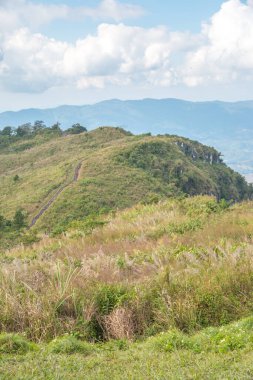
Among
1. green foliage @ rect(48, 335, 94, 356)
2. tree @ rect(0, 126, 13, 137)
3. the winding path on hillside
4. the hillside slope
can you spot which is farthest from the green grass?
tree @ rect(0, 126, 13, 137)

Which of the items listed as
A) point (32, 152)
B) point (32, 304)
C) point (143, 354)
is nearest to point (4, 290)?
point (32, 304)

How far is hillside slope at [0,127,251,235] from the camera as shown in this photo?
175ft

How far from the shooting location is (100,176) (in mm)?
62125

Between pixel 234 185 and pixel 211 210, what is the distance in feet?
291

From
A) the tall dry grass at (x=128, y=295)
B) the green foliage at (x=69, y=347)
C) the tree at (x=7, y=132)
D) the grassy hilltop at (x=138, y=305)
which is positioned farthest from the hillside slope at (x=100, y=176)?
the green foliage at (x=69, y=347)

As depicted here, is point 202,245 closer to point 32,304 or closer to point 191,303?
point 191,303

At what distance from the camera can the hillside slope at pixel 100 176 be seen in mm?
53406

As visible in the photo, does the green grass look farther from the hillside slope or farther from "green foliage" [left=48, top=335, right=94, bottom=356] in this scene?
the hillside slope

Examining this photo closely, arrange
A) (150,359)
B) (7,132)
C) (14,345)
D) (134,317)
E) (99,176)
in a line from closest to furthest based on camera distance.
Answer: (150,359), (14,345), (134,317), (99,176), (7,132)

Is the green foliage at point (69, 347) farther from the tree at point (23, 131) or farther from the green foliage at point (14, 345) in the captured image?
the tree at point (23, 131)

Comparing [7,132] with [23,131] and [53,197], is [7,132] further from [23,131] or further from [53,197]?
[53,197]

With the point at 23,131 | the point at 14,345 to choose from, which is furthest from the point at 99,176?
the point at 23,131

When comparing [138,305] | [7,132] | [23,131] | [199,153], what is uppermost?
[7,132]

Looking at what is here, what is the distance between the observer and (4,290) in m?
8.00
